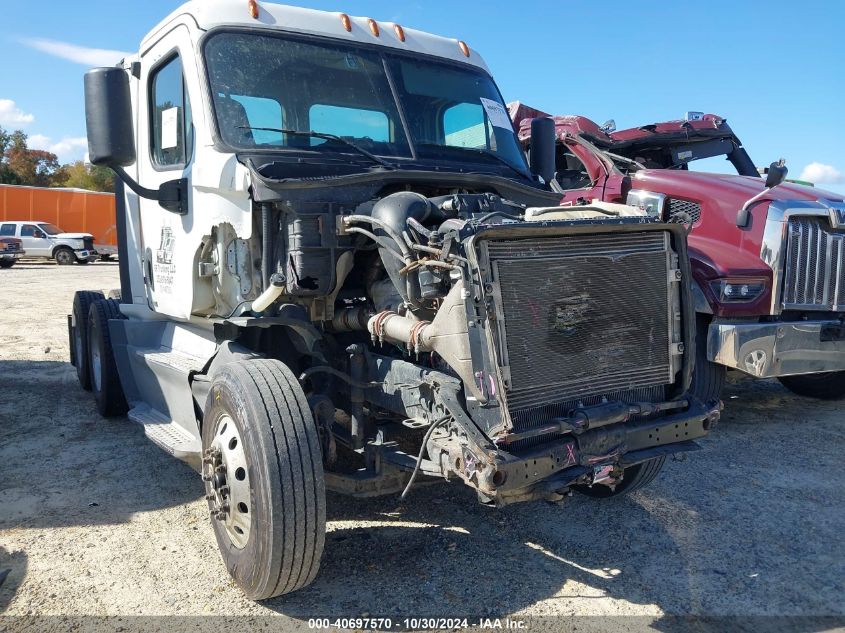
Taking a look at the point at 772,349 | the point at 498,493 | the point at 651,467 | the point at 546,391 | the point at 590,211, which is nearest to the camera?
the point at 498,493

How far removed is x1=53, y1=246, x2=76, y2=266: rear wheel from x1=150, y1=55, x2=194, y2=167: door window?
26376 millimetres

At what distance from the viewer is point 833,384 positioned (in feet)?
22.9

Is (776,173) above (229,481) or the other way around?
above

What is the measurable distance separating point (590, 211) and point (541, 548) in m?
1.85

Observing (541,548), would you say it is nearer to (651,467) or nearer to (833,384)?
(651,467)

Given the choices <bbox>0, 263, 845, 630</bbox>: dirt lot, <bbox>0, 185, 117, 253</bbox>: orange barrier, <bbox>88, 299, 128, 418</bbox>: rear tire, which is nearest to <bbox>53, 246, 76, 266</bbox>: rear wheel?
<bbox>0, 185, 117, 253</bbox>: orange barrier

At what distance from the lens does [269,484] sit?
2977 millimetres

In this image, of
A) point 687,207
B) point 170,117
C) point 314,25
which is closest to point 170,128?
point 170,117

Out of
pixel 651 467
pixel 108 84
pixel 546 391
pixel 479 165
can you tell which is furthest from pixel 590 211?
pixel 108 84

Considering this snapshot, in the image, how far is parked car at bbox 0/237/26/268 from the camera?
25484mm

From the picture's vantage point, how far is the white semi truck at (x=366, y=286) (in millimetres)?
2920

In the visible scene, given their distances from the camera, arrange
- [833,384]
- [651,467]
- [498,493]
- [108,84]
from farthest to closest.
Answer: [833,384], [651,467], [108,84], [498,493]

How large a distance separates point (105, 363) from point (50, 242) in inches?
985

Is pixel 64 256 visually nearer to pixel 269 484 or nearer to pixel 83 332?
pixel 83 332
